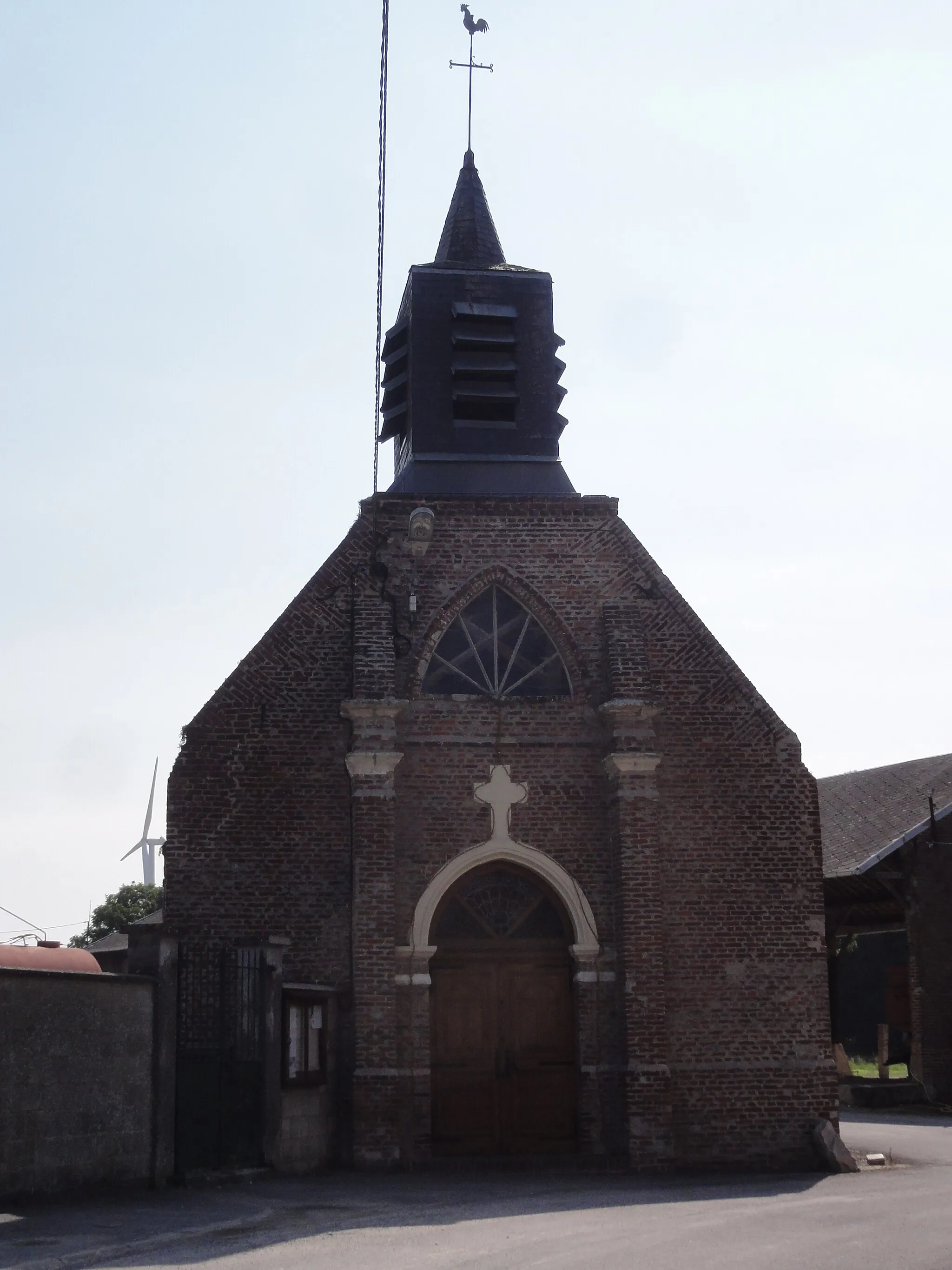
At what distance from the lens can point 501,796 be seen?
16.1 meters

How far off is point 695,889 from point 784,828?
4.29 ft

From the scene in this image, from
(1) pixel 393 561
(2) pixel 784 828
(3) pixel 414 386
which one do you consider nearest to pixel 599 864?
(2) pixel 784 828

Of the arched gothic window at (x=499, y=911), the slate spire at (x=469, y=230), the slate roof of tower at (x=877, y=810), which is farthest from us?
the slate roof of tower at (x=877, y=810)

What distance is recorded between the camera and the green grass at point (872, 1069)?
28.3m

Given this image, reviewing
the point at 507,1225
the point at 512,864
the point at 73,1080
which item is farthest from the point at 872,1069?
the point at 73,1080

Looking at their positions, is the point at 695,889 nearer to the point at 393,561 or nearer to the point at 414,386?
the point at 393,561

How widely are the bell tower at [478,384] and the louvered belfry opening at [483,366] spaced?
12 millimetres

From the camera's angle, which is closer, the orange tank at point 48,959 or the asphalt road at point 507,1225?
the asphalt road at point 507,1225

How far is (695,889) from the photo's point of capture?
16.0 metres

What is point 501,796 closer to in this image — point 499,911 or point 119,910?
point 499,911

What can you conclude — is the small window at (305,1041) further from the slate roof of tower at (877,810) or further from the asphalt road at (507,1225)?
the slate roof of tower at (877,810)

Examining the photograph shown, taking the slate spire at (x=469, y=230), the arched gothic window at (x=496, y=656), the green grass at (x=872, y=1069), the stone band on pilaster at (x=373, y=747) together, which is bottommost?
the green grass at (x=872, y=1069)

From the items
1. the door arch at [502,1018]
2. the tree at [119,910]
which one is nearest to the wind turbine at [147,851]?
the tree at [119,910]

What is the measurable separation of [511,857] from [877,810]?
15.5m
